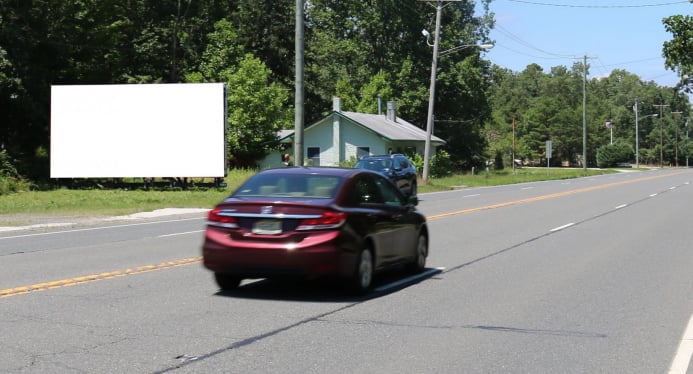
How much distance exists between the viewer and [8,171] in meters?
40.1

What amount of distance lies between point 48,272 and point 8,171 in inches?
1179

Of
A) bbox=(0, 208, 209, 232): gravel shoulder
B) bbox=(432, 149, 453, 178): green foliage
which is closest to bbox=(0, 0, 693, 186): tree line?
bbox=(432, 149, 453, 178): green foliage

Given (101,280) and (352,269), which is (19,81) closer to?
(101,280)

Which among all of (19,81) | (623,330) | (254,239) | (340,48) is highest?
(340,48)

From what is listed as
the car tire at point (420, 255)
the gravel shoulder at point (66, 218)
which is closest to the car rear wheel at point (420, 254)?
the car tire at point (420, 255)

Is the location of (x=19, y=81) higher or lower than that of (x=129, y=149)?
higher

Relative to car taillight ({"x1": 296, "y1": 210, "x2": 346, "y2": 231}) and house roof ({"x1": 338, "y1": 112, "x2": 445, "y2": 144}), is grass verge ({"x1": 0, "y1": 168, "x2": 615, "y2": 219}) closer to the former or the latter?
car taillight ({"x1": 296, "y1": 210, "x2": 346, "y2": 231})

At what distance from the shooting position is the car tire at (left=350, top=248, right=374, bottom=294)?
32.9 ft

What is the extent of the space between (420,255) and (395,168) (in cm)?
1944

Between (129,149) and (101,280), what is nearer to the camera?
(101,280)

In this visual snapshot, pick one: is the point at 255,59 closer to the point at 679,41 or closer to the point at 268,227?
the point at 679,41

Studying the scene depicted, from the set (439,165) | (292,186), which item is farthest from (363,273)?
(439,165)

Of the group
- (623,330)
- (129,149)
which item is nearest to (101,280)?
(623,330)

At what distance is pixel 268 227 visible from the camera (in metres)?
9.80
